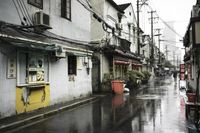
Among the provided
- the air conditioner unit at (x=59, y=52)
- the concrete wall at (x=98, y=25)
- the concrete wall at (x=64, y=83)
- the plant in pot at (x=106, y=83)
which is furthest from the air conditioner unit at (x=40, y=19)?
the concrete wall at (x=98, y=25)

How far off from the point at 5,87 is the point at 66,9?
7.56m

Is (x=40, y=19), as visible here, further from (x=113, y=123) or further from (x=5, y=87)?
(x=113, y=123)

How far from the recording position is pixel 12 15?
35.6 feet

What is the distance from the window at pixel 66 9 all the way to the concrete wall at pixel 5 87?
5.74 m

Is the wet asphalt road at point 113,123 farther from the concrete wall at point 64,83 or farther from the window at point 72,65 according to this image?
the window at point 72,65

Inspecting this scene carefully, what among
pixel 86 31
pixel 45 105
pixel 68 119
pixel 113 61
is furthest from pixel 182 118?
pixel 113 61

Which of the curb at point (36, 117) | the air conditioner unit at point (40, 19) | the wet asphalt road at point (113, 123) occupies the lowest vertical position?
the wet asphalt road at point (113, 123)

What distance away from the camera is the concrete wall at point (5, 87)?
10.2 meters

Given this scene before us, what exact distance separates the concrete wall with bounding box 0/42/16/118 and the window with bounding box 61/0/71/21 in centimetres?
→ 574

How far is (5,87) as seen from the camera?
409 inches

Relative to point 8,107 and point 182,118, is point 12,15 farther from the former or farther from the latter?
point 182,118

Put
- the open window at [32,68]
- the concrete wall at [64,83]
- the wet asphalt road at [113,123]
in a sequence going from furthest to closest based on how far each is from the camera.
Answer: the concrete wall at [64,83]
the open window at [32,68]
the wet asphalt road at [113,123]

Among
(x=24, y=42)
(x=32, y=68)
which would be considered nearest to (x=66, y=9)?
(x=32, y=68)

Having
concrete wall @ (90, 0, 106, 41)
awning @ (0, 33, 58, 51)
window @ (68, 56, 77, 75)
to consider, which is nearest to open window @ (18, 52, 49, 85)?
awning @ (0, 33, 58, 51)
